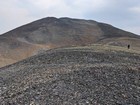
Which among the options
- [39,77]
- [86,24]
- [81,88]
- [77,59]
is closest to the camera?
[81,88]

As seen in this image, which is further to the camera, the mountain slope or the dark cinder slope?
the mountain slope

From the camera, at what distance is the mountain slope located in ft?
242

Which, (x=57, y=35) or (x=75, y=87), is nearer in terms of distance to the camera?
(x=75, y=87)

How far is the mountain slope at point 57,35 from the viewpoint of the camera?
73.8 meters

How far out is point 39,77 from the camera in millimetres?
21109

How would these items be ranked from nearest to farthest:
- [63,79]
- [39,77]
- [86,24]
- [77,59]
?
[63,79], [39,77], [77,59], [86,24]

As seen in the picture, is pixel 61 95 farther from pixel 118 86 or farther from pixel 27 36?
pixel 27 36

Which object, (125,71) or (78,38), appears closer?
(125,71)

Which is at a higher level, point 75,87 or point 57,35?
point 75,87

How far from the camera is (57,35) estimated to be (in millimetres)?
90562

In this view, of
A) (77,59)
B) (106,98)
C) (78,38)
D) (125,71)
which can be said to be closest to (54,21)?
(78,38)

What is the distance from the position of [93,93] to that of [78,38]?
2830 inches

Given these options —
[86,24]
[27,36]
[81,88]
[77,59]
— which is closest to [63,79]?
[81,88]

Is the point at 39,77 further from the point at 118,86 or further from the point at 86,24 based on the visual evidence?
the point at 86,24
